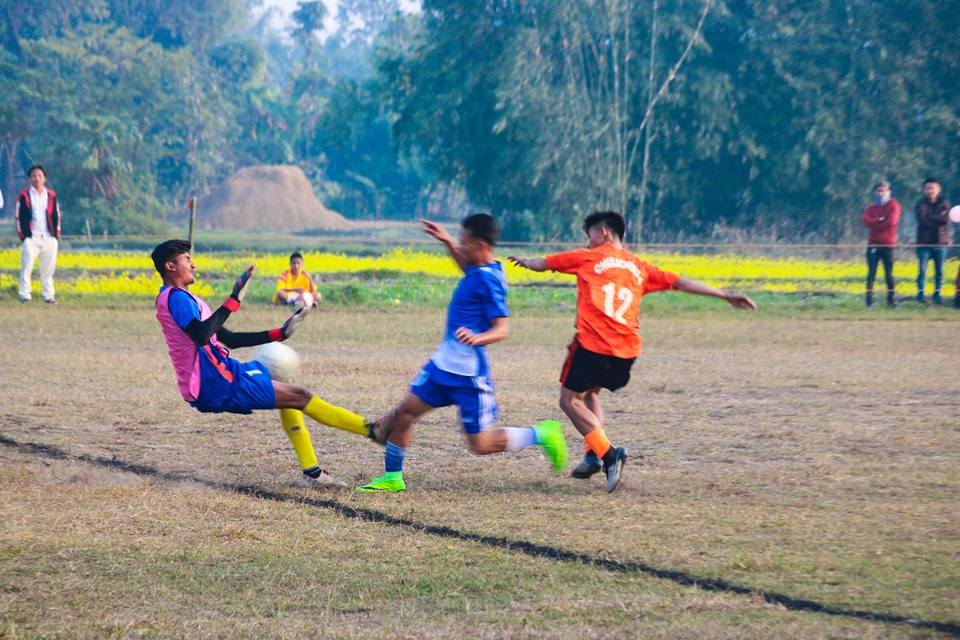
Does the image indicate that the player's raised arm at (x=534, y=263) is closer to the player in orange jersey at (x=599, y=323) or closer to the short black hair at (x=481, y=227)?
the player in orange jersey at (x=599, y=323)

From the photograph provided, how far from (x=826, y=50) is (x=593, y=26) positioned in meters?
7.14

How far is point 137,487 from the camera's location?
19.4 feet

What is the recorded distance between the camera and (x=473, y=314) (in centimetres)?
565

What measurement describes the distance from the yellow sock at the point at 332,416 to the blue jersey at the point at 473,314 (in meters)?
0.77

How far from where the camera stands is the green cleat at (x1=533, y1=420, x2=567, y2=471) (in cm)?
591

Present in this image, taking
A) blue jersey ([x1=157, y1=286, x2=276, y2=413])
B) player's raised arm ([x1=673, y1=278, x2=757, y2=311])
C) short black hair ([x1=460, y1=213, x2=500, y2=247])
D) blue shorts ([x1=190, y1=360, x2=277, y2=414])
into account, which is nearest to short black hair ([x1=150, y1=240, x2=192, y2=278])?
blue jersey ([x1=157, y1=286, x2=276, y2=413])

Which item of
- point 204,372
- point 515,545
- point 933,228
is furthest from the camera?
point 933,228

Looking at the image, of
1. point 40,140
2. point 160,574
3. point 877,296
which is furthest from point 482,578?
point 40,140

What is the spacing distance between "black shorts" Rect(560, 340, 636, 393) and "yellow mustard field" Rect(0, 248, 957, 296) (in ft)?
42.7

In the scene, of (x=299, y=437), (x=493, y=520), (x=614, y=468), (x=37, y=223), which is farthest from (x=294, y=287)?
(x=493, y=520)

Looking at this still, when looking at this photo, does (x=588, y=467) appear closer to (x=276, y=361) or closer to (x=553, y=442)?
(x=553, y=442)

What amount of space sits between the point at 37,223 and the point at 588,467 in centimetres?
1203

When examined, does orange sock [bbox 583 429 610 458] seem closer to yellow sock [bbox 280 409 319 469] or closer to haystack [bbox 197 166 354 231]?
yellow sock [bbox 280 409 319 469]

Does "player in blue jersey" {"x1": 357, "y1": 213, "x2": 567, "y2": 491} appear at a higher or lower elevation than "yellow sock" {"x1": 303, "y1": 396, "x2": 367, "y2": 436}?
higher
